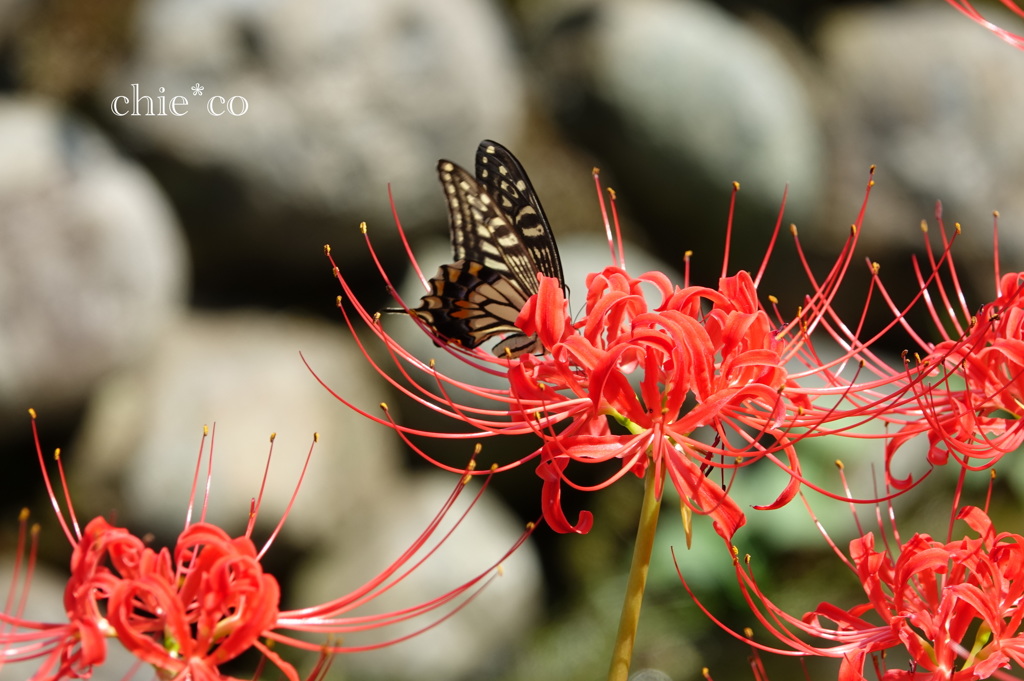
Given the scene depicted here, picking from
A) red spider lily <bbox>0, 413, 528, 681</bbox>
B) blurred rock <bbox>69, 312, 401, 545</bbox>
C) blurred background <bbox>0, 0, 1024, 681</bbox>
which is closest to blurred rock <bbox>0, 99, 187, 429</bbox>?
blurred background <bbox>0, 0, 1024, 681</bbox>

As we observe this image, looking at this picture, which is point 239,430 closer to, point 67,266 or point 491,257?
point 67,266

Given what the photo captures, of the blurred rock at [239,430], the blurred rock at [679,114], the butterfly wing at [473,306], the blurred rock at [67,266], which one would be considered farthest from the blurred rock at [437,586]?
the butterfly wing at [473,306]

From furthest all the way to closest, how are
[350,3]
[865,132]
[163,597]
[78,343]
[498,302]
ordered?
[865,132]
[350,3]
[78,343]
[498,302]
[163,597]

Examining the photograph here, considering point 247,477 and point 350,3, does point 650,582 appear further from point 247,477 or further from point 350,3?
point 350,3

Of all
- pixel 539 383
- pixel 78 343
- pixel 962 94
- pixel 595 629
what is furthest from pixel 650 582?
pixel 539 383

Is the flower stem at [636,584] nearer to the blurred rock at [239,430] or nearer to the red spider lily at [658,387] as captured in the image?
the red spider lily at [658,387]

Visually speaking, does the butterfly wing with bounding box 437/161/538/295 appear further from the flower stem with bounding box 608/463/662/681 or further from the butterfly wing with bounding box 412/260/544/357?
the flower stem with bounding box 608/463/662/681
